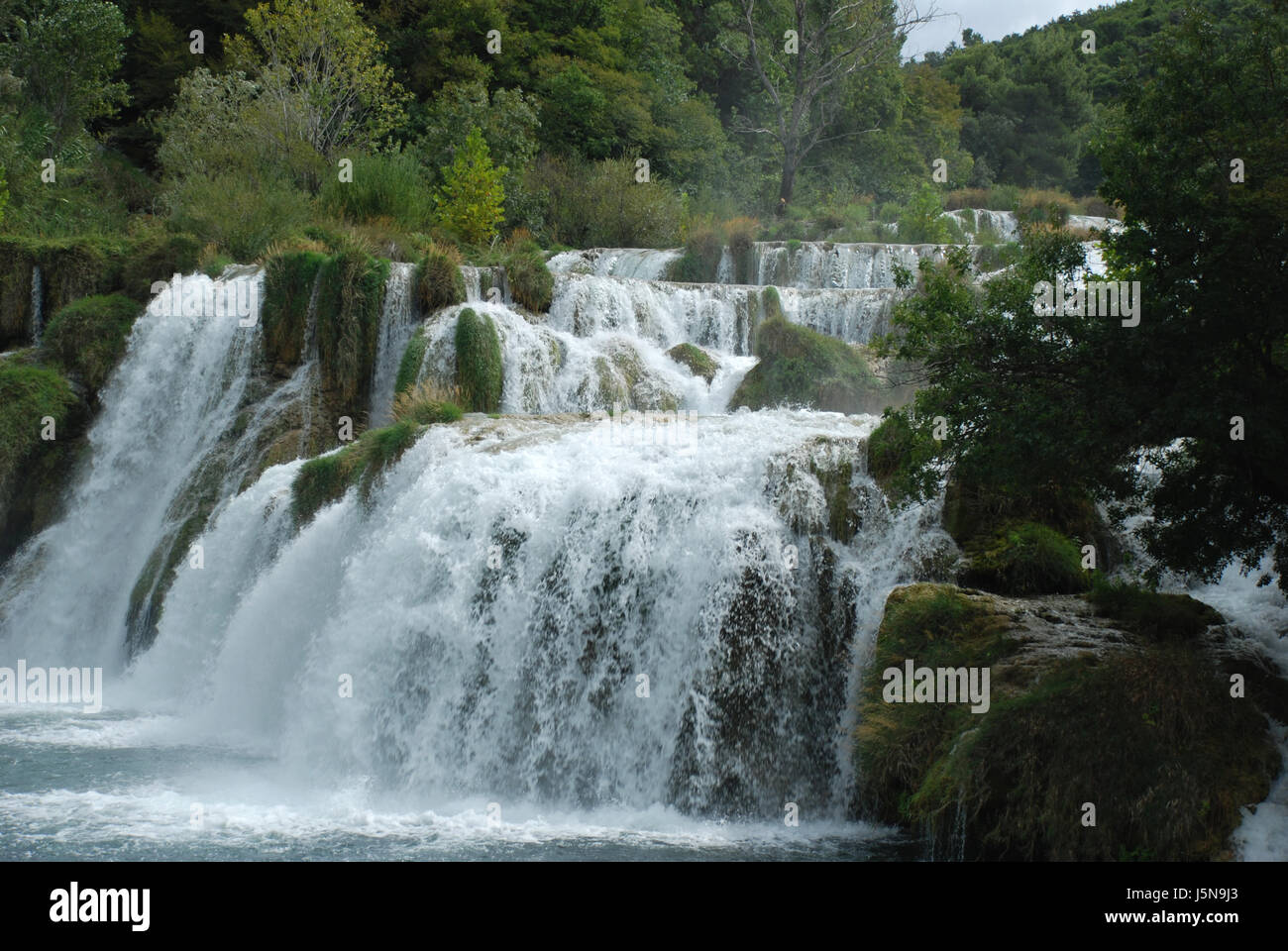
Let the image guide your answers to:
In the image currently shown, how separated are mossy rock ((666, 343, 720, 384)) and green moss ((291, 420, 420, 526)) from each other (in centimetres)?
485

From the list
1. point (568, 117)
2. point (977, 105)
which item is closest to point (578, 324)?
point (568, 117)

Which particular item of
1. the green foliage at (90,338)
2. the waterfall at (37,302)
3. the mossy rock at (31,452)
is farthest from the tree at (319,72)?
the mossy rock at (31,452)

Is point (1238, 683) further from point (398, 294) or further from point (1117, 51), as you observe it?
point (1117, 51)

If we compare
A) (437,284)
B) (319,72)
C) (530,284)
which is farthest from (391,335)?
(319,72)

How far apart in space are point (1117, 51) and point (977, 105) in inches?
216

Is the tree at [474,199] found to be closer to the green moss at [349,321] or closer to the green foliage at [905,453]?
the green moss at [349,321]

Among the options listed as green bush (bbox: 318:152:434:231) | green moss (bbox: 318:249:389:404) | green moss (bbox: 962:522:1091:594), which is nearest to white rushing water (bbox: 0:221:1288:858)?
green moss (bbox: 962:522:1091:594)

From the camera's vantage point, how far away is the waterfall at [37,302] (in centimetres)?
1822

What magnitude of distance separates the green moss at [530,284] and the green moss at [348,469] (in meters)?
4.85

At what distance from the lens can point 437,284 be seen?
16203mm

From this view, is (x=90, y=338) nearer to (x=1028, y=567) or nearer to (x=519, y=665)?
(x=519, y=665)

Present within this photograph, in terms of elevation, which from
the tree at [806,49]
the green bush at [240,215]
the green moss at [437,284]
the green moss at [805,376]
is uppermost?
the tree at [806,49]

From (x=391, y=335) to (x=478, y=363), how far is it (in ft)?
6.34

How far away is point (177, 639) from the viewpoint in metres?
13.2
